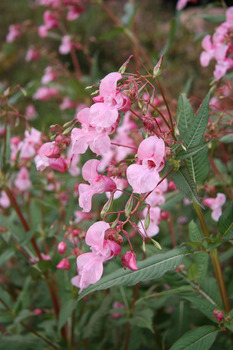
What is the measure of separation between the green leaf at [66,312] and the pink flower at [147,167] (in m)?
0.64

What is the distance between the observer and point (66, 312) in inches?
49.2

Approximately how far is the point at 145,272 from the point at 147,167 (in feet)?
0.88

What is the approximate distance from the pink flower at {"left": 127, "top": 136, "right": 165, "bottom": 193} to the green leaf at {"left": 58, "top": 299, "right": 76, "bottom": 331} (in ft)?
2.10

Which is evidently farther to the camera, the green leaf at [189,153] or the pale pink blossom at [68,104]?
the pale pink blossom at [68,104]

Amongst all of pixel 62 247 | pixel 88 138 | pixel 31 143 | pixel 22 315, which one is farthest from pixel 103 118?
pixel 22 315

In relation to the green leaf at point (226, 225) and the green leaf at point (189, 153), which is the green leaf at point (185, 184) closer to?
the green leaf at point (189, 153)

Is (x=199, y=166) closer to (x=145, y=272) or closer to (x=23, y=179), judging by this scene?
(x=145, y=272)

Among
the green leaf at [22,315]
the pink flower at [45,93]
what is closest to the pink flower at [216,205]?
the green leaf at [22,315]

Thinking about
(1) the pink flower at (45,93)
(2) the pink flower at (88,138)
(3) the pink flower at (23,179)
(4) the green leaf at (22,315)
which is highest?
(2) the pink flower at (88,138)

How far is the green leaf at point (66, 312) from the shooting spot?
123cm

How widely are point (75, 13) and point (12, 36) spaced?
0.72 metres

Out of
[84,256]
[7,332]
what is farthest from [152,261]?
[7,332]

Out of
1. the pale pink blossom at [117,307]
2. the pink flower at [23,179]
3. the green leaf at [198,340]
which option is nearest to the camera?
the green leaf at [198,340]

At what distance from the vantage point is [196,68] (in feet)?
13.2
